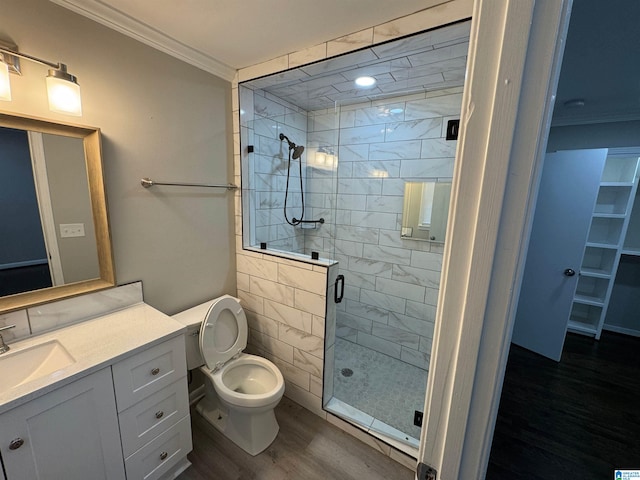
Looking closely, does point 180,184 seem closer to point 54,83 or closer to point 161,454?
point 54,83

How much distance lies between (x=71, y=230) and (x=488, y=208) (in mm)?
1892

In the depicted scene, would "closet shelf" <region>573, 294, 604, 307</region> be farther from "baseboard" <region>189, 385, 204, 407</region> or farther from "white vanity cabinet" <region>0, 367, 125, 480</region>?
"white vanity cabinet" <region>0, 367, 125, 480</region>

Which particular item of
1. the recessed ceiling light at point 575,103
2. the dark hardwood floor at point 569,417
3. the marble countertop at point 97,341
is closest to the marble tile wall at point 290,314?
the marble countertop at point 97,341

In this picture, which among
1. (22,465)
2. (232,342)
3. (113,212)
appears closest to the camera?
(22,465)

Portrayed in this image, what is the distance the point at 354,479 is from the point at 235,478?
69cm

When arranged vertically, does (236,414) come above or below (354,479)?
above

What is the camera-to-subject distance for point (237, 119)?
2062 millimetres

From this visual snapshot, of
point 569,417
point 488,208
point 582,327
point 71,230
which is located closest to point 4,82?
point 71,230

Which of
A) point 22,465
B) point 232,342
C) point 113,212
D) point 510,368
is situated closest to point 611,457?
point 510,368

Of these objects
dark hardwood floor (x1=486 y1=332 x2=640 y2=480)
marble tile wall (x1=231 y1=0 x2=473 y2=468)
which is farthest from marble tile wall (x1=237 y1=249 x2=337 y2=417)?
dark hardwood floor (x1=486 y1=332 x2=640 y2=480)

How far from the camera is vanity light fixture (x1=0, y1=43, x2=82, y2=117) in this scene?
3.63 feet

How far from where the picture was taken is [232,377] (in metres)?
1.87

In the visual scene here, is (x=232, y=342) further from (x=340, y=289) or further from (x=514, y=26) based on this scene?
(x=514, y=26)

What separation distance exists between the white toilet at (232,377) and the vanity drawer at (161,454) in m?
0.26
